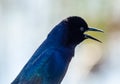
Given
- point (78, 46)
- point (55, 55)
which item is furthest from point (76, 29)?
point (78, 46)

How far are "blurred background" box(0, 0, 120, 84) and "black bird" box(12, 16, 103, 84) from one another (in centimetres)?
6

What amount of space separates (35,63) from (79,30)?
16 cm

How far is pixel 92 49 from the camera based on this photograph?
2.14 m

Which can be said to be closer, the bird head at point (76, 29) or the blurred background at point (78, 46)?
the bird head at point (76, 29)

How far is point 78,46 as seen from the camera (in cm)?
192

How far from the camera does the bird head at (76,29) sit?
1567 millimetres

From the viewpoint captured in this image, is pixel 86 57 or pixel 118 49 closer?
pixel 86 57

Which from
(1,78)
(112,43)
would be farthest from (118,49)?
(1,78)

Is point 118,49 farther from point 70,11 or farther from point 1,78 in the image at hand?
point 1,78

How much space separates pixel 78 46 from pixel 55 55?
216 millimetres

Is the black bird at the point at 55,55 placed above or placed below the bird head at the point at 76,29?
below

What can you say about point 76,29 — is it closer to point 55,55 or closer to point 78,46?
point 55,55

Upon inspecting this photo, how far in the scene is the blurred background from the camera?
1.91 metres

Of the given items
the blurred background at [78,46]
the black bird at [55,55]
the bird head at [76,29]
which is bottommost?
the blurred background at [78,46]
